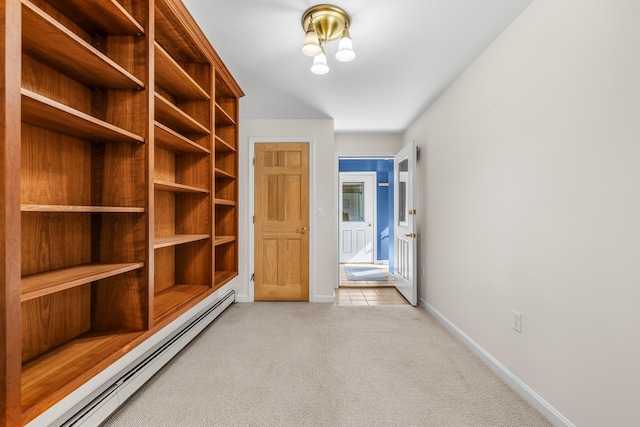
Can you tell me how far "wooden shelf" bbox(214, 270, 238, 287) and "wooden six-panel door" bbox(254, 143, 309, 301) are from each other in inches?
32.6

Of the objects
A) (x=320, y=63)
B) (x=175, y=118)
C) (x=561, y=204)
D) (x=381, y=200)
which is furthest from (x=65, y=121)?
(x=381, y=200)

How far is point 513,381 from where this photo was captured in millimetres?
1833

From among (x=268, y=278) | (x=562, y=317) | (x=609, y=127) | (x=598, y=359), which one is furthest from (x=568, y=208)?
(x=268, y=278)

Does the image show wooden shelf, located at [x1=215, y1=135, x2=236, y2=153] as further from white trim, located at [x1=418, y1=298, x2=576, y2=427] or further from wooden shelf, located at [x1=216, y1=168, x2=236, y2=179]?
white trim, located at [x1=418, y1=298, x2=576, y2=427]

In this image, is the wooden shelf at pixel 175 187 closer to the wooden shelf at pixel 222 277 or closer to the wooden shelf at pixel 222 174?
the wooden shelf at pixel 222 174

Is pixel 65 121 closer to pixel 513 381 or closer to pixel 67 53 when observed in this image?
pixel 67 53

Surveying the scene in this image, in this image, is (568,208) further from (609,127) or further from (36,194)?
(36,194)

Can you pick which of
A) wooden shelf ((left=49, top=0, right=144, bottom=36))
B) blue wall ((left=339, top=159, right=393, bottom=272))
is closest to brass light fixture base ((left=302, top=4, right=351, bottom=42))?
wooden shelf ((left=49, top=0, right=144, bottom=36))

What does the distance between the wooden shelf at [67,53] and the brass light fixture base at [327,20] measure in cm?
107

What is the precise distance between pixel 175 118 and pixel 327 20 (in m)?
1.14

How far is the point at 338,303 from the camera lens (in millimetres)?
3686

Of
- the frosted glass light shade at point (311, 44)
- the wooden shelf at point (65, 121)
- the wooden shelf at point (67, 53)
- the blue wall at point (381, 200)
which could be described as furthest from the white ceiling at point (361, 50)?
the blue wall at point (381, 200)

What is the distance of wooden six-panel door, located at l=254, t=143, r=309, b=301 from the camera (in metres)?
3.67

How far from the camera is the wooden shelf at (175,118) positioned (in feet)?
5.48
